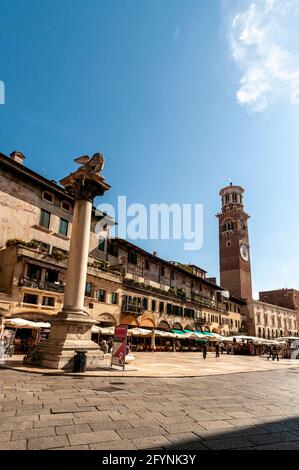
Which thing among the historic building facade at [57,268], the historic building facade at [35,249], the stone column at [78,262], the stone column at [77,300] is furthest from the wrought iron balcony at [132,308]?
the stone column at [78,262]

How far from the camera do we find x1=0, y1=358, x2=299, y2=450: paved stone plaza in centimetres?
441

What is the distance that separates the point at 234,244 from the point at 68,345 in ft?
222

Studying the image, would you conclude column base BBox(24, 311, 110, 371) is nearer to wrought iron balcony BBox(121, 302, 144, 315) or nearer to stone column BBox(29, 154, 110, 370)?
stone column BBox(29, 154, 110, 370)

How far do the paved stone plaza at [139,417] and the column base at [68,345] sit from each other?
2.91 m

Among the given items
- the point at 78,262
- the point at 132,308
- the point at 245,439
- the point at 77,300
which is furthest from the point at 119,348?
the point at 132,308

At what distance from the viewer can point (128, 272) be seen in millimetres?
34750

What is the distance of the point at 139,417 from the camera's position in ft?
18.9

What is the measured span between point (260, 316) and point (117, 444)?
67.5 m

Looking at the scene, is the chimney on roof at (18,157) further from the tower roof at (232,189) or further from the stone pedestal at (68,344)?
the tower roof at (232,189)

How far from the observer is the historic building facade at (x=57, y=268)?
72.8 feet

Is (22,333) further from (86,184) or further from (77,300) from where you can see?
(86,184)

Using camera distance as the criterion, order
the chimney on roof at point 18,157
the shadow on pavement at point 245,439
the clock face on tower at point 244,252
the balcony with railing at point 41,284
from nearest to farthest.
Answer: the shadow on pavement at point 245,439
the balcony with railing at point 41,284
the chimney on roof at point 18,157
the clock face on tower at point 244,252
